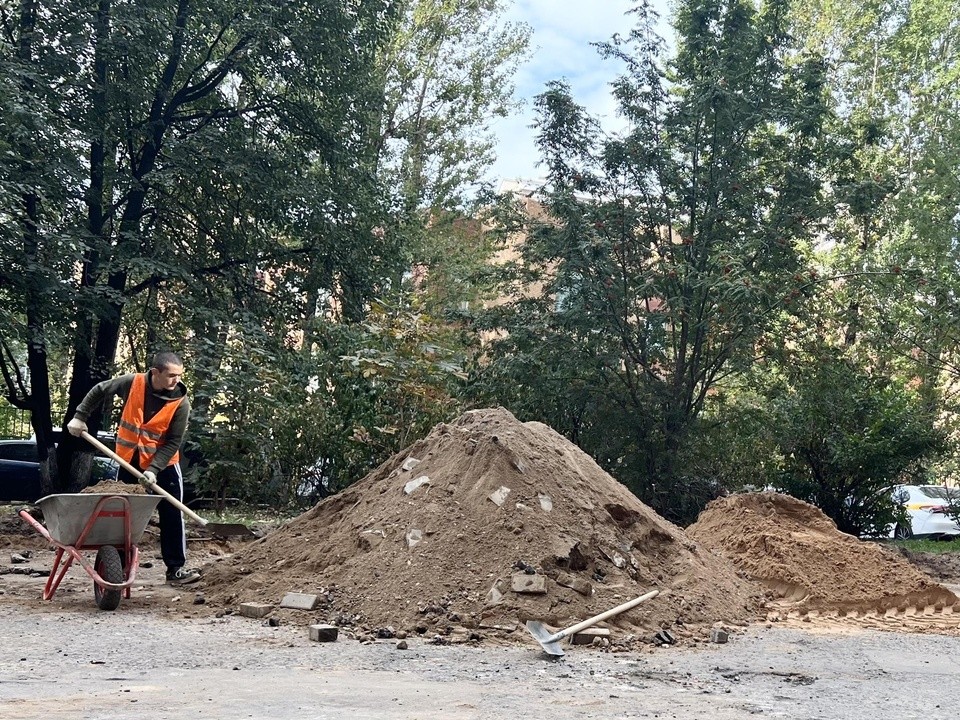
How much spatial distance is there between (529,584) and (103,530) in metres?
3.14

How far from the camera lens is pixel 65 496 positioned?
7.14 meters

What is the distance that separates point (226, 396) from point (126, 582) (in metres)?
6.12

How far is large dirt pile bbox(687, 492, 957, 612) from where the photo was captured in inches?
368

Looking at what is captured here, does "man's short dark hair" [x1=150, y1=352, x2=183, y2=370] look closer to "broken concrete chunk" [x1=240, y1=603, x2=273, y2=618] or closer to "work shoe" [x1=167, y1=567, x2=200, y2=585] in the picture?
"work shoe" [x1=167, y1=567, x2=200, y2=585]

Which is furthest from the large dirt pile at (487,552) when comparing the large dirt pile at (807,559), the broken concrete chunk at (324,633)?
the large dirt pile at (807,559)

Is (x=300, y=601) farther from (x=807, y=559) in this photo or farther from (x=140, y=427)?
(x=807, y=559)

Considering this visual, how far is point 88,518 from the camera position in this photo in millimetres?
7270

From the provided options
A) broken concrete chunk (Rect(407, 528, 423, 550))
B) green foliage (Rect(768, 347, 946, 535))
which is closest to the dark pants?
broken concrete chunk (Rect(407, 528, 423, 550))

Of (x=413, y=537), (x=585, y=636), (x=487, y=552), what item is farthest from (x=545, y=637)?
(x=413, y=537)

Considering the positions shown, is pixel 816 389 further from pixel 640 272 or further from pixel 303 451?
pixel 303 451

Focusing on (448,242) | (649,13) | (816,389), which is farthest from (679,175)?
(448,242)

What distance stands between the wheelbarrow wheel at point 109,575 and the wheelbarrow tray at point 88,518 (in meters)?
0.08

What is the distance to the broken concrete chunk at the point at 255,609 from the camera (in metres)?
7.37

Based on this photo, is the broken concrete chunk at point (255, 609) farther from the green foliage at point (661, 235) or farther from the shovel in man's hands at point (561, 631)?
the green foliage at point (661, 235)
